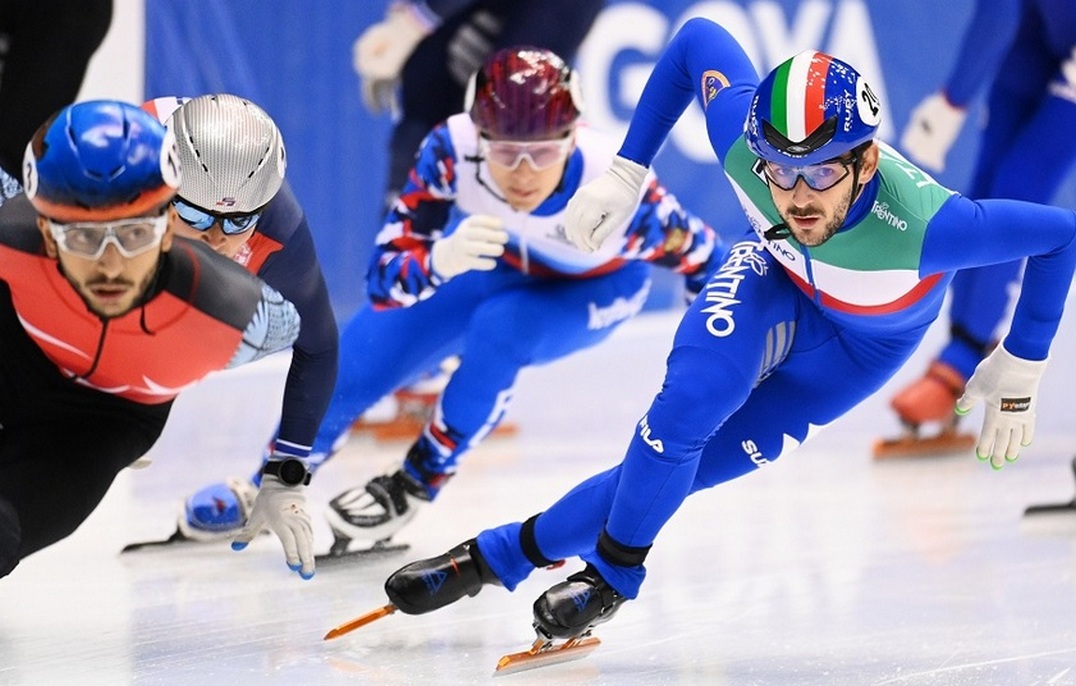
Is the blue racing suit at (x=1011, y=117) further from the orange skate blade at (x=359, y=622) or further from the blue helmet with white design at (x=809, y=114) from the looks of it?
the orange skate blade at (x=359, y=622)

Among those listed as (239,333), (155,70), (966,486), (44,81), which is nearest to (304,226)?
(239,333)

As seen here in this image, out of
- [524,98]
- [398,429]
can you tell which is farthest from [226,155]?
[398,429]

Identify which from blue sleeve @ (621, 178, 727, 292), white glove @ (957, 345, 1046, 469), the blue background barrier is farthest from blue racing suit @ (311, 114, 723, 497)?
the blue background barrier

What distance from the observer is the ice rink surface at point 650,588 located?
347cm

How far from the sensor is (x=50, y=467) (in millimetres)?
3350

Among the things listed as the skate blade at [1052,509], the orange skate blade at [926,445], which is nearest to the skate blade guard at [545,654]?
the skate blade at [1052,509]

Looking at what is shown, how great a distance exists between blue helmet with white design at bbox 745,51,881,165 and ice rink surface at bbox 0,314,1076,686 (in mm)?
1009

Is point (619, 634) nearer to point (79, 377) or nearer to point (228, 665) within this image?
point (228, 665)

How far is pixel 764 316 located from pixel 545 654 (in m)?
0.82

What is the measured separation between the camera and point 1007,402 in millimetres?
3594

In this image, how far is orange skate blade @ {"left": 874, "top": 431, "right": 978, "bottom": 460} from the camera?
620 cm

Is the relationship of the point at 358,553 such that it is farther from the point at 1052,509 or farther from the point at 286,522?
the point at 1052,509

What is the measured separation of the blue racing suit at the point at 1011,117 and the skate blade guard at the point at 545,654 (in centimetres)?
324

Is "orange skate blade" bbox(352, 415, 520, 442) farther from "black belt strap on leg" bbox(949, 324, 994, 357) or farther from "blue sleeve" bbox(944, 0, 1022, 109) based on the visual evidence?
"blue sleeve" bbox(944, 0, 1022, 109)
